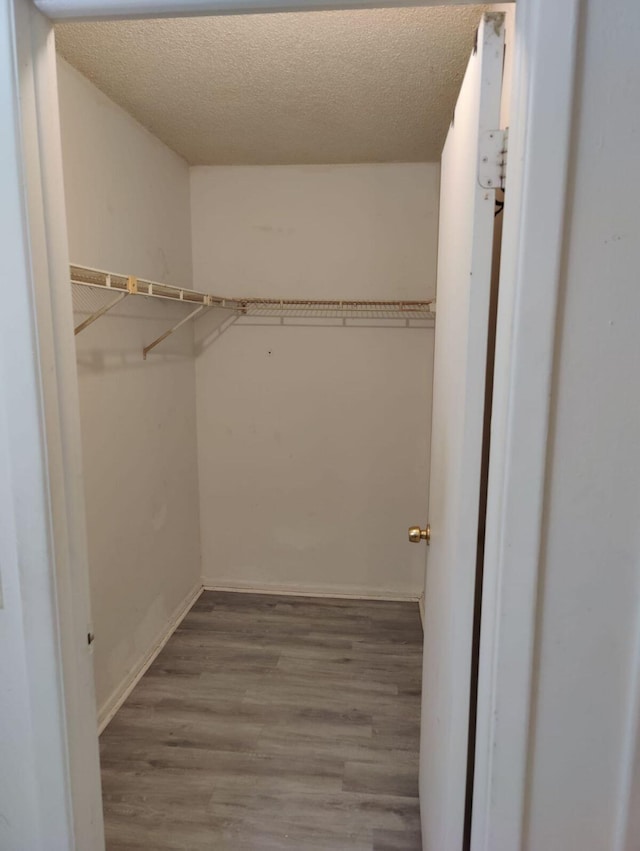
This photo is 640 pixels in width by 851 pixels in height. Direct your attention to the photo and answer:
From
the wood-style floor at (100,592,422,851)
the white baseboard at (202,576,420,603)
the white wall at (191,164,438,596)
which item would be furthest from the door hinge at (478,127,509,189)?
the white baseboard at (202,576,420,603)

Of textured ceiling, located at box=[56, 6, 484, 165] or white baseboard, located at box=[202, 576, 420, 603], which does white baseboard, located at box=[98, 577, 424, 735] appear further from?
textured ceiling, located at box=[56, 6, 484, 165]

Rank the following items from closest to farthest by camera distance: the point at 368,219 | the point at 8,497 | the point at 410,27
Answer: the point at 8,497 < the point at 410,27 < the point at 368,219

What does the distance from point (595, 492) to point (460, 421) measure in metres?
0.27

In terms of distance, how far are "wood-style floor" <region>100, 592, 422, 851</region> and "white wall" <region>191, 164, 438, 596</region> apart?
405mm

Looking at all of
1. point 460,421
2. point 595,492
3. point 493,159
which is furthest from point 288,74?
point 595,492

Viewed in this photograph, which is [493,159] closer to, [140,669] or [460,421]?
[460,421]

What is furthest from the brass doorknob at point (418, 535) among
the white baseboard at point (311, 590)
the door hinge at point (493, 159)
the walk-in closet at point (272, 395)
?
the white baseboard at point (311, 590)

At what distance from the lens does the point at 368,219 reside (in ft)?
9.45

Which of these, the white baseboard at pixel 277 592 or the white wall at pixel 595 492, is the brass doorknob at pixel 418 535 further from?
the white baseboard at pixel 277 592

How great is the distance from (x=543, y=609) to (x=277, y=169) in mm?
2698

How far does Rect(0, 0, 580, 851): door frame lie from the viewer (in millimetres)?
820

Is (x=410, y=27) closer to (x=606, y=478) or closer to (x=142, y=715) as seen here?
(x=606, y=478)

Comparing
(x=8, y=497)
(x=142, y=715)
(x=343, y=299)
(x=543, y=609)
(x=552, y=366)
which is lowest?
(x=142, y=715)

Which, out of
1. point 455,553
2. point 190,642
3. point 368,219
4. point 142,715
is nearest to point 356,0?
point 455,553
